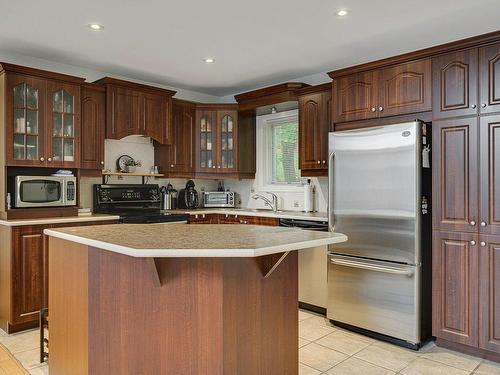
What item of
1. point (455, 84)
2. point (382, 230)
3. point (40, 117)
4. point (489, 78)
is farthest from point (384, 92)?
point (40, 117)

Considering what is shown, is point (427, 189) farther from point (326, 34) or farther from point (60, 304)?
point (60, 304)

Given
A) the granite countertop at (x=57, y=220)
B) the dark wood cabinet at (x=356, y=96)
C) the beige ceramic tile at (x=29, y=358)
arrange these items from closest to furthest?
the beige ceramic tile at (x=29, y=358) < the granite countertop at (x=57, y=220) < the dark wood cabinet at (x=356, y=96)

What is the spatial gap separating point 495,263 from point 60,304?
2952 mm

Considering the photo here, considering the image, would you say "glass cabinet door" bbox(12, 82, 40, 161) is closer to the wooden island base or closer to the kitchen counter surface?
the kitchen counter surface

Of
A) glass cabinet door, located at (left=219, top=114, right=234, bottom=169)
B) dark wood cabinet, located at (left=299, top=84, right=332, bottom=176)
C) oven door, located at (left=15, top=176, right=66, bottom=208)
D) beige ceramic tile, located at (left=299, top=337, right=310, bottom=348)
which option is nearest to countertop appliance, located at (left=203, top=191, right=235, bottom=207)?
glass cabinet door, located at (left=219, top=114, right=234, bottom=169)

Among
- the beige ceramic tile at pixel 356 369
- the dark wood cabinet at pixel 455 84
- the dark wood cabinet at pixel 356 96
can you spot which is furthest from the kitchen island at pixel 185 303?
the dark wood cabinet at pixel 356 96

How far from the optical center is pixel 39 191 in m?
3.73

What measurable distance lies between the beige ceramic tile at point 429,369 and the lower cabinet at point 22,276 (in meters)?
3.03

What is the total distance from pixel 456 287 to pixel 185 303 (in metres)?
2.21

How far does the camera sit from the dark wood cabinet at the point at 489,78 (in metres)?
2.85

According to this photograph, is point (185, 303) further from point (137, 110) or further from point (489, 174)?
point (137, 110)

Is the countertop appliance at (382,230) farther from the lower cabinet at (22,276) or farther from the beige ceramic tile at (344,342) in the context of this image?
the lower cabinet at (22,276)

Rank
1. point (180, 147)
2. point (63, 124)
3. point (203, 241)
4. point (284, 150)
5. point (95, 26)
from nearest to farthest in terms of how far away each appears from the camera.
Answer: point (203, 241) < point (95, 26) < point (63, 124) < point (180, 147) < point (284, 150)

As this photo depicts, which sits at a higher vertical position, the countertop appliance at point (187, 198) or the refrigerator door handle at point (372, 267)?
the countertop appliance at point (187, 198)
